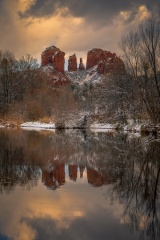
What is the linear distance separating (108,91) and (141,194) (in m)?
34.4

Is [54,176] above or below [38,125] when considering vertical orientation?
above

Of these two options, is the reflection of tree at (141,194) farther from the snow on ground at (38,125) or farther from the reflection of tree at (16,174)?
the snow on ground at (38,125)

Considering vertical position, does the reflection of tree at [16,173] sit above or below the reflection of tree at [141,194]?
below

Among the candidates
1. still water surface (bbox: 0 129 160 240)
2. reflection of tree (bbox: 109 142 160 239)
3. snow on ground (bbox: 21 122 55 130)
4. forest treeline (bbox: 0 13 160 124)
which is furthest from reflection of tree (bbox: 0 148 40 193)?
snow on ground (bbox: 21 122 55 130)

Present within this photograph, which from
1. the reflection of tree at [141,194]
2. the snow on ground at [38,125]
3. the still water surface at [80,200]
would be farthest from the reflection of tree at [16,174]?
the snow on ground at [38,125]

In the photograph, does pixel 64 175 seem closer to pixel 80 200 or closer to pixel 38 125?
pixel 80 200

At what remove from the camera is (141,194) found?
6840 mm

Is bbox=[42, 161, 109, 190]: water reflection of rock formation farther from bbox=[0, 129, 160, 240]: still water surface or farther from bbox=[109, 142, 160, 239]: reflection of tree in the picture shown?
bbox=[109, 142, 160, 239]: reflection of tree

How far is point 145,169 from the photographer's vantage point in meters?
9.73

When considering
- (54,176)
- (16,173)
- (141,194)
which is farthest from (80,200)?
(16,173)

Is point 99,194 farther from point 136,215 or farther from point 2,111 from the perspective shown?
point 2,111

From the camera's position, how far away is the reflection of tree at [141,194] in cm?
499

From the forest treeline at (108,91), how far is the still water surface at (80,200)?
58.0ft

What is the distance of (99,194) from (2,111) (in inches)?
2031
